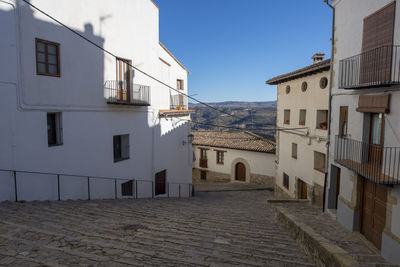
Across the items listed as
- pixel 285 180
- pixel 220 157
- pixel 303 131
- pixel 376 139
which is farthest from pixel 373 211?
pixel 220 157

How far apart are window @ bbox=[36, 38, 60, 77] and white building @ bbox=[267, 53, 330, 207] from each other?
11.0 metres

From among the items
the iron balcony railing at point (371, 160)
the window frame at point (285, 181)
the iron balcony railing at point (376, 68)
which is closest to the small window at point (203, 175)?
the window frame at point (285, 181)

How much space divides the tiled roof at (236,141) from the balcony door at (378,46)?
17.3 m

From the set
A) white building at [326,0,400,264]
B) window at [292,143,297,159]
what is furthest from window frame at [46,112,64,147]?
window at [292,143,297,159]

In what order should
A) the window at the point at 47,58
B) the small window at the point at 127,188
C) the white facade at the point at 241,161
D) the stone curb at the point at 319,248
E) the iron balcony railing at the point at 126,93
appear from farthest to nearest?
the white facade at the point at 241,161 < the small window at the point at 127,188 < the iron balcony railing at the point at 126,93 < the window at the point at 47,58 < the stone curb at the point at 319,248

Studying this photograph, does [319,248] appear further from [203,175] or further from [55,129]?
[203,175]

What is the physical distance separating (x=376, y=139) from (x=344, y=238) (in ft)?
10.7

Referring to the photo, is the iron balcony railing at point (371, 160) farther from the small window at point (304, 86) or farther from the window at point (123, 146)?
the window at point (123, 146)

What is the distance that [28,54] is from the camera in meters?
8.71

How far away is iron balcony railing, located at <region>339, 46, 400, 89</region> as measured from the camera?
7.05m

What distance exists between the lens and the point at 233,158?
28.2m

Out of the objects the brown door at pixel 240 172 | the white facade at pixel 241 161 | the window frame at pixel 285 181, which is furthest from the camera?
the brown door at pixel 240 172

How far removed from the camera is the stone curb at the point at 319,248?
17.2 ft

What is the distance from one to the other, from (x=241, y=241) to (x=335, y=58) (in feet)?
→ 26.3
